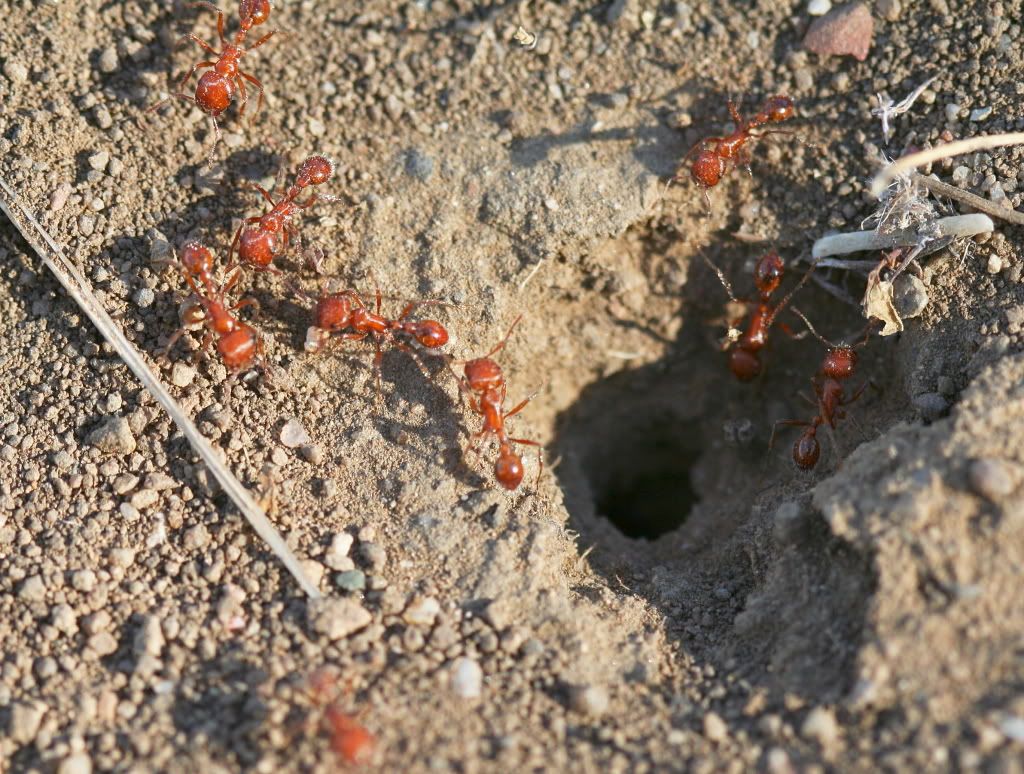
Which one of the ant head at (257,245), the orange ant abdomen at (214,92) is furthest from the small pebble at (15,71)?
the ant head at (257,245)

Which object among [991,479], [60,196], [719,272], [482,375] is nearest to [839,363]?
[719,272]

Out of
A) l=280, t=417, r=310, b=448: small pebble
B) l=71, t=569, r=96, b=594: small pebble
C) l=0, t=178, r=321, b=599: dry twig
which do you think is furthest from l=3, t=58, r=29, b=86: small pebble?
l=71, t=569, r=96, b=594: small pebble

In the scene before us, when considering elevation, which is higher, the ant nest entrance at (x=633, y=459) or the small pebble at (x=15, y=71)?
the small pebble at (x=15, y=71)

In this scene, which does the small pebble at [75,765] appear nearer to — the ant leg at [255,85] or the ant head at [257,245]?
the ant head at [257,245]

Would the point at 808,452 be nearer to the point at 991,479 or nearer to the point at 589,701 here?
the point at 991,479

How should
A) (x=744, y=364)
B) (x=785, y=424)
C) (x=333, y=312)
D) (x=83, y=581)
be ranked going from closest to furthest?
(x=83, y=581) → (x=333, y=312) → (x=785, y=424) → (x=744, y=364)

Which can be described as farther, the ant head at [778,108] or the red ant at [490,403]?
the ant head at [778,108]

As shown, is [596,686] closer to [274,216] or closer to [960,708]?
[960,708]
